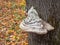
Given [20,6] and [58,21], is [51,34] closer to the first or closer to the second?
[58,21]

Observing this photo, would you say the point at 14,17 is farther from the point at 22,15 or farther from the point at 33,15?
the point at 33,15

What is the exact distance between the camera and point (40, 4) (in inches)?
112

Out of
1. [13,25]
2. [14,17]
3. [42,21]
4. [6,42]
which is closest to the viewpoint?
[42,21]

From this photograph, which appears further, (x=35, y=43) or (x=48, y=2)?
(x=35, y=43)

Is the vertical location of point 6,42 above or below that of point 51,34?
below

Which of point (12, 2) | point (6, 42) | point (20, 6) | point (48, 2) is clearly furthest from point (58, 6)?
point (12, 2)

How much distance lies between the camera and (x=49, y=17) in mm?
2789

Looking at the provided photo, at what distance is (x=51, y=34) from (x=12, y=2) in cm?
737

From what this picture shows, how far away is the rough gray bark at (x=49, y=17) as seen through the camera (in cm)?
A: 275

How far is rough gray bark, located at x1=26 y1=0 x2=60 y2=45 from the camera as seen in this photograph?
9.04 feet

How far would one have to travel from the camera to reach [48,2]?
2.75m

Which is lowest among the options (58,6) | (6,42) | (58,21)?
(6,42)

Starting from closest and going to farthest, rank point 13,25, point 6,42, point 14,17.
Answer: point 6,42
point 13,25
point 14,17

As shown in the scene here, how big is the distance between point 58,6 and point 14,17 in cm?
530
